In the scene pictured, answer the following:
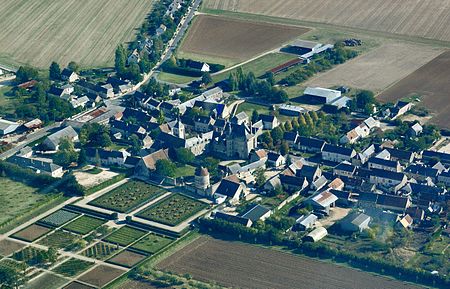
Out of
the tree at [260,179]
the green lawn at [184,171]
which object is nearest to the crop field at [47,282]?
the green lawn at [184,171]

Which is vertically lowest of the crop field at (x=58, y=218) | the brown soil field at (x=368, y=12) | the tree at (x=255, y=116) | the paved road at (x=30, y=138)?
the crop field at (x=58, y=218)

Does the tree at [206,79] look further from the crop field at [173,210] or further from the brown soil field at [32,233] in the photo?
the brown soil field at [32,233]

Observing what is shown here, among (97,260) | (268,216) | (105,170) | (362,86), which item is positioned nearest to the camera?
(97,260)

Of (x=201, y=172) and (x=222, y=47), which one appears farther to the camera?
(x=222, y=47)

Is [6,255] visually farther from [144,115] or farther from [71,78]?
[71,78]

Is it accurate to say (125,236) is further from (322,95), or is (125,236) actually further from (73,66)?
(73,66)

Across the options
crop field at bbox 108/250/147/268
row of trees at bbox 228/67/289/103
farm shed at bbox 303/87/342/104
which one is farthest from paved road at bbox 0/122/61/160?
farm shed at bbox 303/87/342/104

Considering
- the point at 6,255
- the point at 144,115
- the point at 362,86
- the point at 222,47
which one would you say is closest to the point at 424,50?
the point at 362,86
